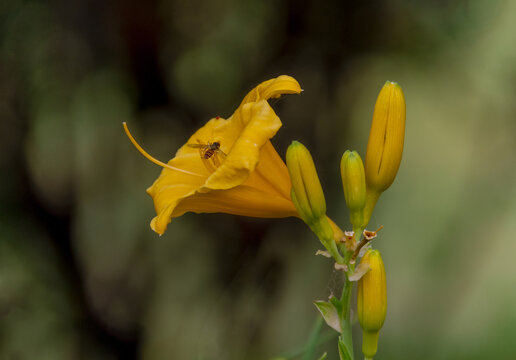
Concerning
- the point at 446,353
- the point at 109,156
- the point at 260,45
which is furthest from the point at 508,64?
the point at 109,156

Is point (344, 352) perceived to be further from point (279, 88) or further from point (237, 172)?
point (279, 88)

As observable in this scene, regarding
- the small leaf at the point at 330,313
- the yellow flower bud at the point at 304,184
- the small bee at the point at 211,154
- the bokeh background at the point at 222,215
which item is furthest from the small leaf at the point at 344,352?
the bokeh background at the point at 222,215

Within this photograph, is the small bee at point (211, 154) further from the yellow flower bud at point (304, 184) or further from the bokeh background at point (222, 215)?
the bokeh background at point (222, 215)

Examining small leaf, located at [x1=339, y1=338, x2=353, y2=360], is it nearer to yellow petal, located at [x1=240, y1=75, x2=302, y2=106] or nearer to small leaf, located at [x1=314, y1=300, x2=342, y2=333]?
small leaf, located at [x1=314, y1=300, x2=342, y2=333]

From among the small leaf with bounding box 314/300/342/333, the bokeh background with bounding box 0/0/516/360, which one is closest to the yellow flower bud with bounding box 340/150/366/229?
the small leaf with bounding box 314/300/342/333

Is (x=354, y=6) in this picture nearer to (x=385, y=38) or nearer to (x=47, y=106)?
(x=385, y=38)

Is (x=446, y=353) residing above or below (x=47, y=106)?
below

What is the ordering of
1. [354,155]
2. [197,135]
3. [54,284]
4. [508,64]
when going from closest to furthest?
[354,155] → [197,135] → [54,284] → [508,64]
